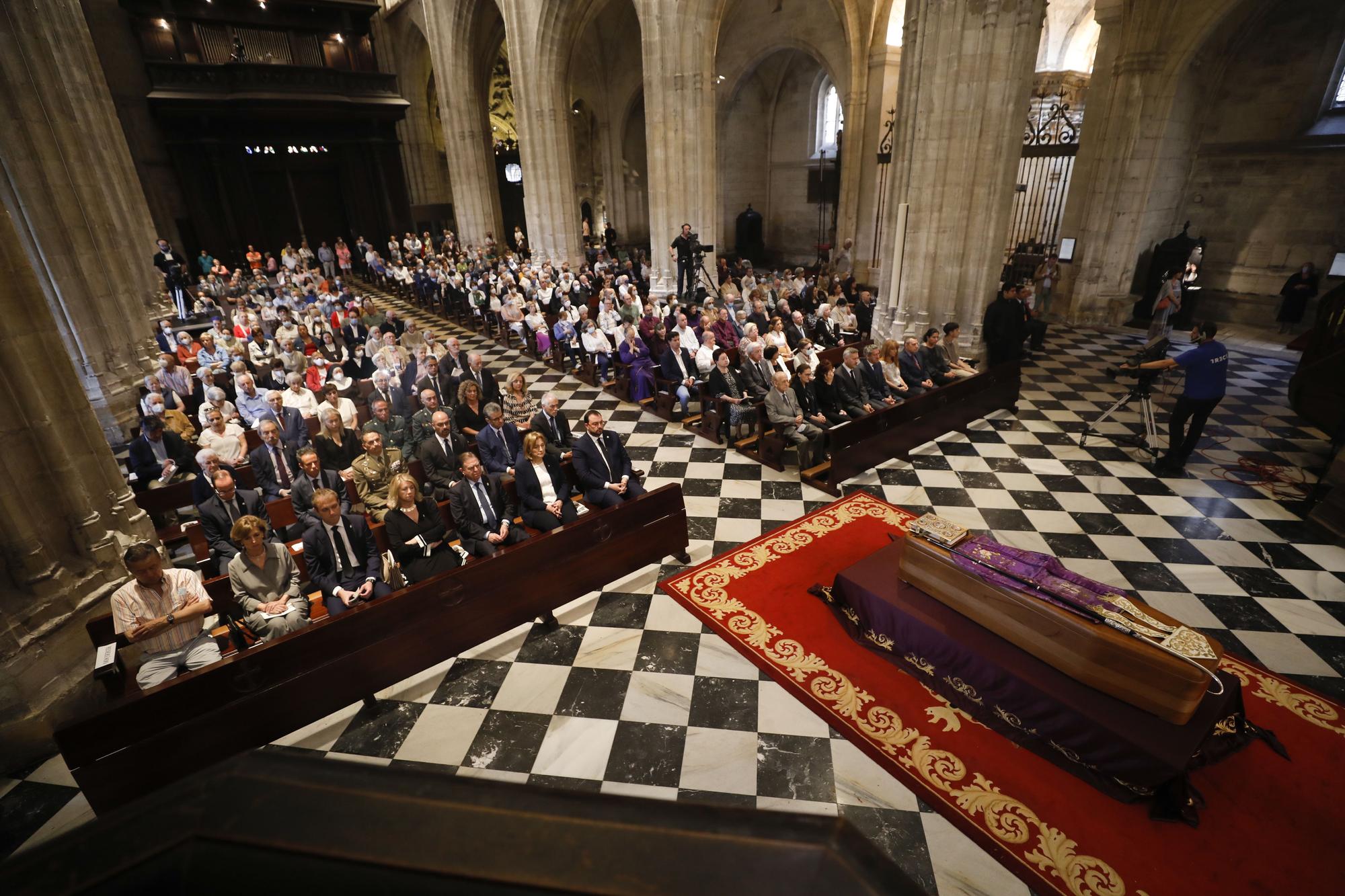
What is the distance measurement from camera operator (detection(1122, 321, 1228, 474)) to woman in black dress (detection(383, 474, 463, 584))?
732 cm

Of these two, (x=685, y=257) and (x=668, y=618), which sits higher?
(x=685, y=257)

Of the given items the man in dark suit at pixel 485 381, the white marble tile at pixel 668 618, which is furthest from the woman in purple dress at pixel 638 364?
the white marble tile at pixel 668 618

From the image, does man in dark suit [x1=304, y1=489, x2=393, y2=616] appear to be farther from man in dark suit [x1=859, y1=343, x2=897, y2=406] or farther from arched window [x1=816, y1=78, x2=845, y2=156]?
arched window [x1=816, y1=78, x2=845, y2=156]

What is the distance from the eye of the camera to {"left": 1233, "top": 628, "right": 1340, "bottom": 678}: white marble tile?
4.37 m

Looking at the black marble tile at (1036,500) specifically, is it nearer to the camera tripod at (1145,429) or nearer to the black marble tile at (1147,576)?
the black marble tile at (1147,576)

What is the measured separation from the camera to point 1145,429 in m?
7.91

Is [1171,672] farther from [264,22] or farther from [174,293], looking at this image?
[264,22]

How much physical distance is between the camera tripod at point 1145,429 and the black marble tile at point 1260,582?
91.2 inches

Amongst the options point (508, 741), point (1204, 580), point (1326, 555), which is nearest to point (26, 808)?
point (508, 741)

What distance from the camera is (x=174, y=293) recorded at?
15102 mm

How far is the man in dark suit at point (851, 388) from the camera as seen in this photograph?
7801 mm

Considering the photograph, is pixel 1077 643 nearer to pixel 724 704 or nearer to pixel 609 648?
Answer: pixel 724 704

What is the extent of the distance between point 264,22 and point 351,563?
23795 mm

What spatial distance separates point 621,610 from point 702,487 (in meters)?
2.16
